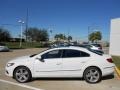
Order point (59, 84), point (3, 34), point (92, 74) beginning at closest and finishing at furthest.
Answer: point (59, 84)
point (92, 74)
point (3, 34)

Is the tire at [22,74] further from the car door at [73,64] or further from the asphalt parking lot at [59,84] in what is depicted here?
the car door at [73,64]

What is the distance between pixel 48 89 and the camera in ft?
29.6

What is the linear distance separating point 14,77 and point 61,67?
196 cm

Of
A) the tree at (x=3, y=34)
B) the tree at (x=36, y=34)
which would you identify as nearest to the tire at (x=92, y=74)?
the tree at (x=3, y=34)

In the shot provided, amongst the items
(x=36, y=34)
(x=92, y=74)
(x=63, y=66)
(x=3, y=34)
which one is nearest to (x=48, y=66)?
(x=63, y=66)

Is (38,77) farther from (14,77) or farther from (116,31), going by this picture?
(116,31)

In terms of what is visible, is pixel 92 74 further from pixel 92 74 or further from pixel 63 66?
pixel 63 66

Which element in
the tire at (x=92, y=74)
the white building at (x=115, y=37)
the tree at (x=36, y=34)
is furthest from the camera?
the tree at (x=36, y=34)

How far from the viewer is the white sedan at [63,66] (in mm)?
10297

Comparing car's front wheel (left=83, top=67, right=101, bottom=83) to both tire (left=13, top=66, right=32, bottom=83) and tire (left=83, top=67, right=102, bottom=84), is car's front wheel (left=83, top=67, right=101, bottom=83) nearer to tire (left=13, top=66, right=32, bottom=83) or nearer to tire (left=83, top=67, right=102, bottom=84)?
tire (left=83, top=67, right=102, bottom=84)

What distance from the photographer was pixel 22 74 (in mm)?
10422

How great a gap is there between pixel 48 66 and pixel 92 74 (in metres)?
1.75

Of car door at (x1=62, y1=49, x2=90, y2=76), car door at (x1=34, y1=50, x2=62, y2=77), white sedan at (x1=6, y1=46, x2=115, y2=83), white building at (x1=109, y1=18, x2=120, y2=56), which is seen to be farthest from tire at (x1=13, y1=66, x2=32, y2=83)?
white building at (x1=109, y1=18, x2=120, y2=56)

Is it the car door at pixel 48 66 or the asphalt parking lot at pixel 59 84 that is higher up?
the car door at pixel 48 66
